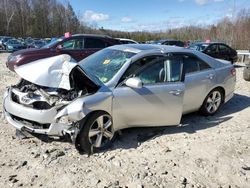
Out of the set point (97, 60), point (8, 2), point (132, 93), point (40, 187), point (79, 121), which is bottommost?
point (40, 187)

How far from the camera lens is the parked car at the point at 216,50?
17.0 metres

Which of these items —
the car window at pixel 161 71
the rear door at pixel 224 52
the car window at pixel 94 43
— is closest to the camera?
the car window at pixel 161 71

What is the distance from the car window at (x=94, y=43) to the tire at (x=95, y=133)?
7797 mm

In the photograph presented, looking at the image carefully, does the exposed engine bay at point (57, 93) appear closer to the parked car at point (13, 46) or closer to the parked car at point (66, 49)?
the parked car at point (66, 49)

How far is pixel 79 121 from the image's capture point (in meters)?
4.20

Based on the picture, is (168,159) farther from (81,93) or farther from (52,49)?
(52,49)

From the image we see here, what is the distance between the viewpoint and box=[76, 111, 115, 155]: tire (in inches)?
167

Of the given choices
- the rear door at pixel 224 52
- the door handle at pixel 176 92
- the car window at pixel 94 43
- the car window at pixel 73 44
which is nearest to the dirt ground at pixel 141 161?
the door handle at pixel 176 92

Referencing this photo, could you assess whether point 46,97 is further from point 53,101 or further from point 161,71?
point 161,71

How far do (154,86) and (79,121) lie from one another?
1.47 metres

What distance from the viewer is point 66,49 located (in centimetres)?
1140

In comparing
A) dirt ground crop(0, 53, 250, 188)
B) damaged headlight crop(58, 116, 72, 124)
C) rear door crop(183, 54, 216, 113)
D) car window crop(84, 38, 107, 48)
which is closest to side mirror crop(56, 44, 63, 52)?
car window crop(84, 38, 107, 48)

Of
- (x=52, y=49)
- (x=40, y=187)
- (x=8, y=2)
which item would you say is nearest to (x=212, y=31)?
(x=8, y=2)

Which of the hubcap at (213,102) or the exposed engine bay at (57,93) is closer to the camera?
the exposed engine bay at (57,93)
